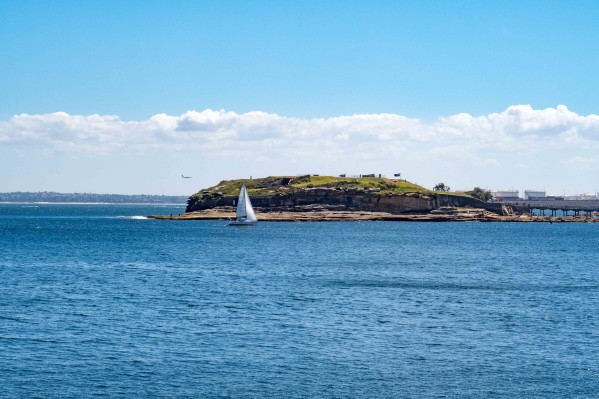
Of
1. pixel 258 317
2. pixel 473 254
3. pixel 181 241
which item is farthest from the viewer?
pixel 181 241

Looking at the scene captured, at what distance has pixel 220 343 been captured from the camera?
173 ft

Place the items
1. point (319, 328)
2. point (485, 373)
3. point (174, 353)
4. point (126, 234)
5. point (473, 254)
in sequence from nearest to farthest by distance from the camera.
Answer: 1. point (485, 373)
2. point (174, 353)
3. point (319, 328)
4. point (473, 254)
5. point (126, 234)

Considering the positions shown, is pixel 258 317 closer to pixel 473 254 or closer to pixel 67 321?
pixel 67 321

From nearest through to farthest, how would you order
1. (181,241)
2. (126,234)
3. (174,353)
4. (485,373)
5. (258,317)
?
(485,373) → (174,353) → (258,317) → (181,241) → (126,234)

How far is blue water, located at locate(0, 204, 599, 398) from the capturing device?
4384 cm

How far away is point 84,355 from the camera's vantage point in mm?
49062

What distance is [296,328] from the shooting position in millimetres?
57969

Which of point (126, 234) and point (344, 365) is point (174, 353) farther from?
point (126, 234)

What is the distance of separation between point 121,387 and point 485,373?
797 inches

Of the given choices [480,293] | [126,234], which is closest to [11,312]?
[480,293]

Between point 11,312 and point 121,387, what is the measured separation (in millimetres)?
24774

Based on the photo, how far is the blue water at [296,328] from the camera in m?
43.8

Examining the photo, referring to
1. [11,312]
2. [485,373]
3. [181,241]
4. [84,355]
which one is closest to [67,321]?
[11,312]

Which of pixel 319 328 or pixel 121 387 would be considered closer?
pixel 121 387
